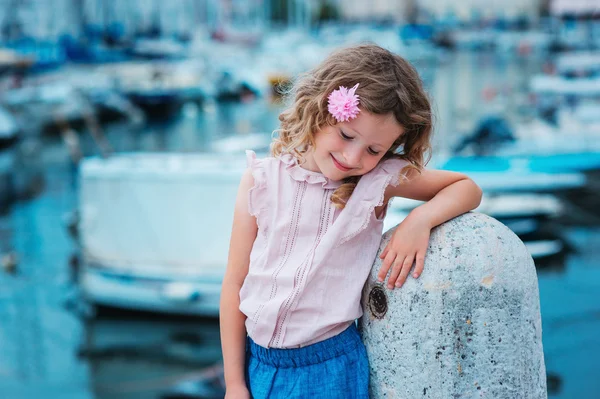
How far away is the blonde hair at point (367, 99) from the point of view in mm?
1520

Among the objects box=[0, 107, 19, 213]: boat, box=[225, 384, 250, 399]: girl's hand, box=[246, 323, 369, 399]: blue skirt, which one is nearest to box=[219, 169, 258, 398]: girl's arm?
box=[225, 384, 250, 399]: girl's hand

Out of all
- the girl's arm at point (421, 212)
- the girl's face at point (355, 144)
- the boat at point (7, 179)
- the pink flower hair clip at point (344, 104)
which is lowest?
the boat at point (7, 179)

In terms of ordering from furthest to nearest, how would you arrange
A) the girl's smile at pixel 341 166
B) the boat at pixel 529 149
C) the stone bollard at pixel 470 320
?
the boat at pixel 529 149 → the girl's smile at pixel 341 166 → the stone bollard at pixel 470 320

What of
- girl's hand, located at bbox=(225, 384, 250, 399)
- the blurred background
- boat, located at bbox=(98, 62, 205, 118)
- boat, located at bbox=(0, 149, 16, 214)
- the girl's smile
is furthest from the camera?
boat, located at bbox=(98, 62, 205, 118)

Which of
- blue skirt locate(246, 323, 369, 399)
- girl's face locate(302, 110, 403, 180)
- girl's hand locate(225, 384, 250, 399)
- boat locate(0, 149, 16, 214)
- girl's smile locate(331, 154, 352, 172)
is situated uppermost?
girl's face locate(302, 110, 403, 180)

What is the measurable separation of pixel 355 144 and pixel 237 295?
1.75ft

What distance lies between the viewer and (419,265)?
1.54m

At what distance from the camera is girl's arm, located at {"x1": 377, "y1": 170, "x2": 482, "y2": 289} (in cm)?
155

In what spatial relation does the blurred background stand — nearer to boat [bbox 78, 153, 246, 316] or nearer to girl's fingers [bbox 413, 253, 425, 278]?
boat [bbox 78, 153, 246, 316]

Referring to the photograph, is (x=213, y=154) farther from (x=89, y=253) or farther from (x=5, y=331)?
(x=5, y=331)

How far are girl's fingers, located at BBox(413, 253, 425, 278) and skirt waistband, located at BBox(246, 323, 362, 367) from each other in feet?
0.78

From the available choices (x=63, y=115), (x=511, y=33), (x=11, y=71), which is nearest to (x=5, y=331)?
(x=63, y=115)

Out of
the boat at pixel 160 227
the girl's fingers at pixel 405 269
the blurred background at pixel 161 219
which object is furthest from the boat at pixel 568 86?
the girl's fingers at pixel 405 269

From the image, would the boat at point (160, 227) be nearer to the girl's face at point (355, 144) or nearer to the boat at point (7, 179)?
the girl's face at point (355, 144)
